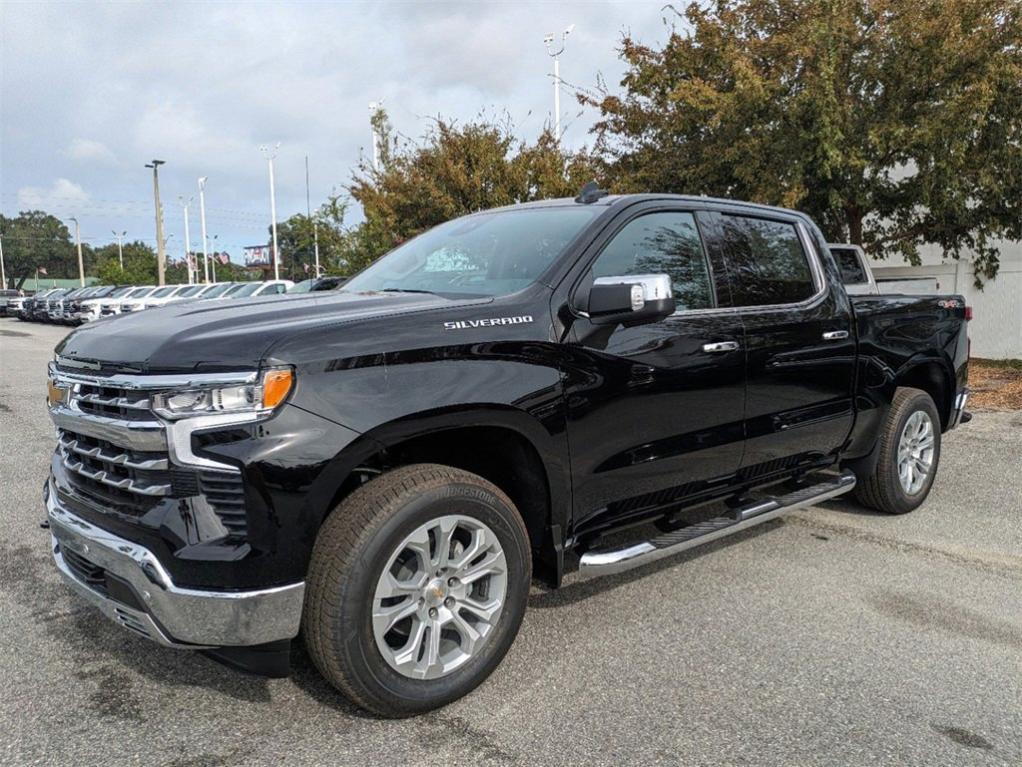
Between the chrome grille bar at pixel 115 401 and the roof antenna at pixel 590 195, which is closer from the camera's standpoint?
the chrome grille bar at pixel 115 401

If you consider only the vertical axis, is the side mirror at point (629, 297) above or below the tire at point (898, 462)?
above

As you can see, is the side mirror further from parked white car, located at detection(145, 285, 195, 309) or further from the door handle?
parked white car, located at detection(145, 285, 195, 309)

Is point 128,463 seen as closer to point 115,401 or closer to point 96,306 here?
point 115,401

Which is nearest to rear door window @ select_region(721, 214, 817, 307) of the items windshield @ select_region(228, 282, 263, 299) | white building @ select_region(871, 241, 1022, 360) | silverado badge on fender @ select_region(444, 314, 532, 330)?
silverado badge on fender @ select_region(444, 314, 532, 330)

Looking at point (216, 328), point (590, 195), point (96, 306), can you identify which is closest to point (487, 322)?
point (216, 328)

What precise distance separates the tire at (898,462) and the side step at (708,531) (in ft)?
0.95

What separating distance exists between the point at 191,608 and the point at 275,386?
72 cm

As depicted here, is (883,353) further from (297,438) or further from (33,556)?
(33,556)

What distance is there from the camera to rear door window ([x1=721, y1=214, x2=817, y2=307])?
399cm

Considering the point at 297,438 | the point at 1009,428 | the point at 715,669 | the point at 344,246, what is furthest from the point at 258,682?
the point at 344,246

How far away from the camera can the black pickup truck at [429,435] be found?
242cm

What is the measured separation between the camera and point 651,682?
9.76 feet

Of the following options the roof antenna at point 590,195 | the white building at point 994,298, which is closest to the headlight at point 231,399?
the roof antenna at point 590,195

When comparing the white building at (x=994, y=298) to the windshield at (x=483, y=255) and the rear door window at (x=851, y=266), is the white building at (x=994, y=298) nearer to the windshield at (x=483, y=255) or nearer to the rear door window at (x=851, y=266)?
the rear door window at (x=851, y=266)
